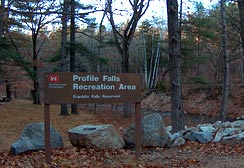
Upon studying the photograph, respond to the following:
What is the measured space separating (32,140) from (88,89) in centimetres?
193

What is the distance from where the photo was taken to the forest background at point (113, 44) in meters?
10.1

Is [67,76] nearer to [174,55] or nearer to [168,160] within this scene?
[168,160]

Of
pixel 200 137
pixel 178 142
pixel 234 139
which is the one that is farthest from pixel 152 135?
pixel 234 139

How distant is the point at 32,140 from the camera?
24.5ft

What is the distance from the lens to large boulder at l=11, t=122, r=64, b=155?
23.7ft

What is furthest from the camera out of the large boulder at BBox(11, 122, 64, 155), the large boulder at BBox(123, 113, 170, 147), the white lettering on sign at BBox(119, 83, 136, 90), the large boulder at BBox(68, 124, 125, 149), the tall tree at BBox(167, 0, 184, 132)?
the tall tree at BBox(167, 0, 184, 132)

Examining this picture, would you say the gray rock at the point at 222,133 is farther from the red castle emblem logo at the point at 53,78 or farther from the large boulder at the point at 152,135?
the red castle emblem logo at the point at 53,78

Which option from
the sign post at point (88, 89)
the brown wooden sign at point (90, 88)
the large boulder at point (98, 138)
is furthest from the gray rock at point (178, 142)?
the brown wooden sign at point (90, 88)

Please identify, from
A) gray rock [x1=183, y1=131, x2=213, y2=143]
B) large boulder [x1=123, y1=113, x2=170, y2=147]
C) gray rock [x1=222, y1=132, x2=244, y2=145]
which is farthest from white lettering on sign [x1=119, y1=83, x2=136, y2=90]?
gray rock [x1=222, y1=132, x2=244, y2=145]

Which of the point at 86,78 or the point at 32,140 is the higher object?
the point at 86,78

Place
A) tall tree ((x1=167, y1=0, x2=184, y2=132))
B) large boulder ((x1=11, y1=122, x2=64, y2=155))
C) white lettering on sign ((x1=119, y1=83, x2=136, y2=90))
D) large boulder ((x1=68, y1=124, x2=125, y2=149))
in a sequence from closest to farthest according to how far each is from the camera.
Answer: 1. white lettering on sign ((x1=119, y1=83, x2=136, y2=90))
2. large boulder ((x1=11, y1=122, x2=64, y2=155))
3. large boulder ((x1=68, y1=124, x2=125, y2=149))
4. tall tree ((x1=167, y1=0, x2=184, y2=132))

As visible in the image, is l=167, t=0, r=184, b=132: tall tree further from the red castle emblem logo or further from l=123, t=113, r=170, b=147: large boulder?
the red castle emblem logo

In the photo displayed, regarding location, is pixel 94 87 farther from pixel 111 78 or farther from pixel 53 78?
pixel 53 78

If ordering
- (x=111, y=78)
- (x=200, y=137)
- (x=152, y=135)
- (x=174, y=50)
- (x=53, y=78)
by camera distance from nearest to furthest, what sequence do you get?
(x=53, y=78)
(x=111, y=78)
(x=152, y=135)
(x=200, y=137)
(x=174, y=50)
